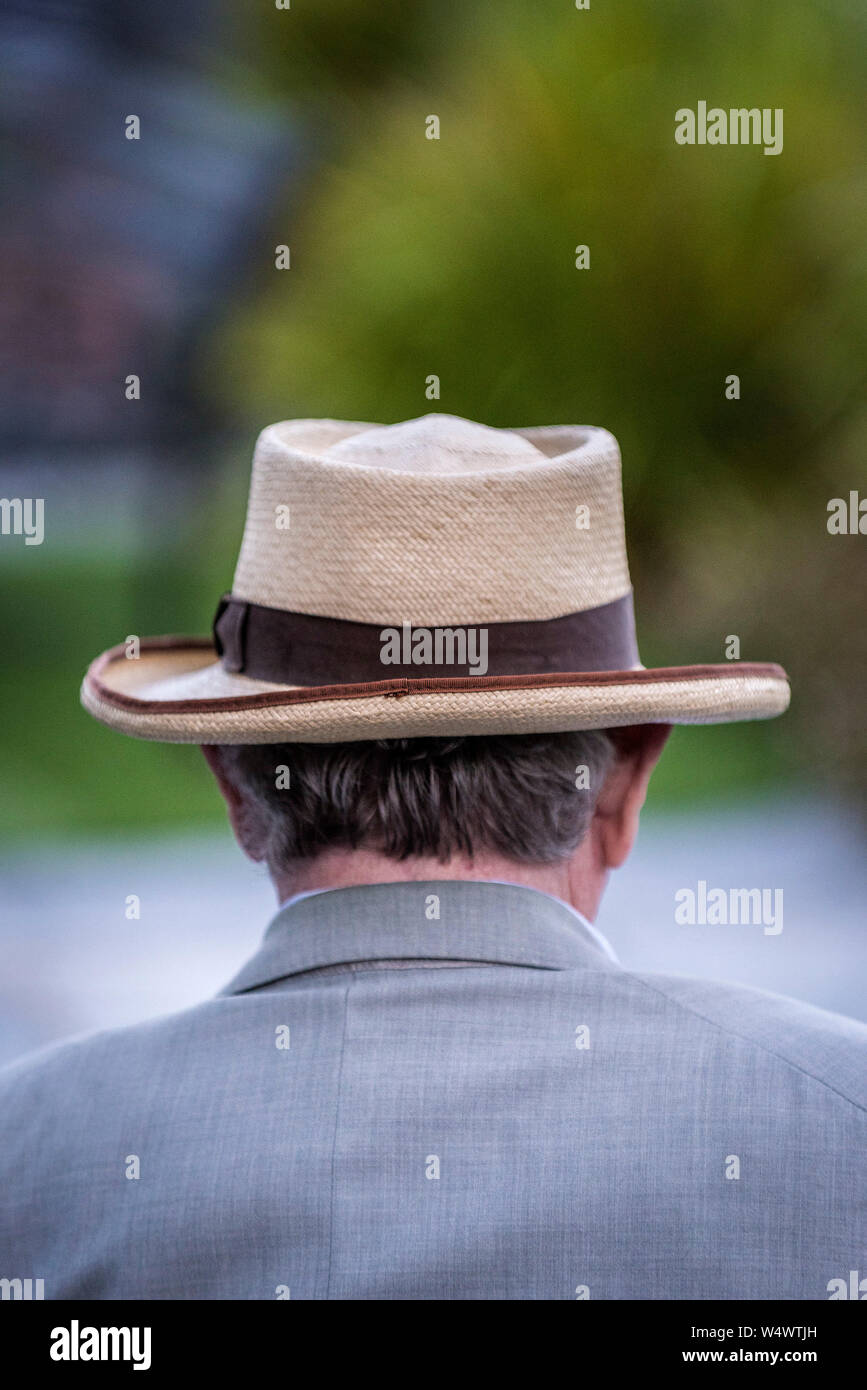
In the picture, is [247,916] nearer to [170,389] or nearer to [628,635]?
[628,635]

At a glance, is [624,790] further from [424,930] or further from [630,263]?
[630,263]

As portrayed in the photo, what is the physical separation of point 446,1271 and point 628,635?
527 mm

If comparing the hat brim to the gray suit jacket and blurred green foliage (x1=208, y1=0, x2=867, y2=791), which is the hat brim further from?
blurred green foliage (x1=208, y1=0, x2=867, y2=791)

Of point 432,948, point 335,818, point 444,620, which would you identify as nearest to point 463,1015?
point 432,948

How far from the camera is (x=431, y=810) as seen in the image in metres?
0.81

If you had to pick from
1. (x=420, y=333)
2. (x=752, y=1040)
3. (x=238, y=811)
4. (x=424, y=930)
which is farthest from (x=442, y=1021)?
(x=420, y=333)

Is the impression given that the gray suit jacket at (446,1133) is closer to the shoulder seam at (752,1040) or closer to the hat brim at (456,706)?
the shoulder seam at (752,1040)

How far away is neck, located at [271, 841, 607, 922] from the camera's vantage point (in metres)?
0.81

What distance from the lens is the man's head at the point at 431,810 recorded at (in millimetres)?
809

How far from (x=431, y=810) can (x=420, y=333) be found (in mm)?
5201

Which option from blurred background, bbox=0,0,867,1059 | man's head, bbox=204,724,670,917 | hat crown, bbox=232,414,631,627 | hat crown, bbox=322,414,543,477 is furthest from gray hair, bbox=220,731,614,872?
blurred background, bbox=0,0,867,1059

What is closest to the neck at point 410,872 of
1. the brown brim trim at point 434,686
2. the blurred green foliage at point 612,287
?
the brown brim trim at point 434,686

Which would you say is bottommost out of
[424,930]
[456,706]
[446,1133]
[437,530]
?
[446,1133]

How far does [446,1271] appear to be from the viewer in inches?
25.8
